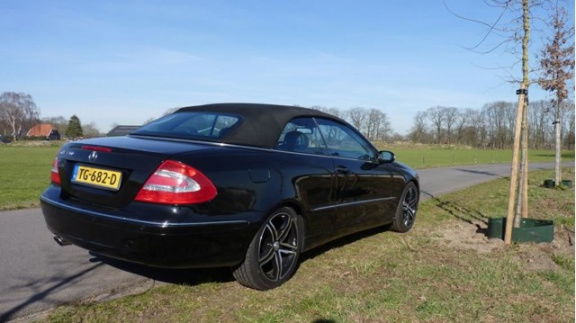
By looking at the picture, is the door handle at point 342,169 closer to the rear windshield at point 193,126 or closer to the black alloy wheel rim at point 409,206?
the rear windshield at point 193,126

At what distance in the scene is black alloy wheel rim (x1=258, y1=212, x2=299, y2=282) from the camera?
389cm

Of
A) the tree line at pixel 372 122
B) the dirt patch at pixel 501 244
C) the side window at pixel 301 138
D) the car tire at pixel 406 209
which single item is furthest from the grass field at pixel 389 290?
the tree line at pixel 372 122

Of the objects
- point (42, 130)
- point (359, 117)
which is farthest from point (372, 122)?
point (42, 130)

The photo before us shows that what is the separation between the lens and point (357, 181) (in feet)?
16.7

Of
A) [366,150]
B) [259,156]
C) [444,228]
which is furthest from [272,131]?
[444,228]

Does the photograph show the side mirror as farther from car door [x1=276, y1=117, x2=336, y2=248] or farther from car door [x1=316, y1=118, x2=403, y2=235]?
car door [x1=276, y1=117, x2=336, y2=248]

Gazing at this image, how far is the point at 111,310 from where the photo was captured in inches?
134

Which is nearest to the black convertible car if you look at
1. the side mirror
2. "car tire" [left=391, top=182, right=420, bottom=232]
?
the side mirror

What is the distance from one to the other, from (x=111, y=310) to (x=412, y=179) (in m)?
4.48

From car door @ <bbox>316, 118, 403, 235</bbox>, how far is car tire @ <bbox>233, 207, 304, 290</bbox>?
67 cm

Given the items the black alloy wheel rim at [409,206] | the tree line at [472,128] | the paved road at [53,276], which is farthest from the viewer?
the tree line at [472,128]

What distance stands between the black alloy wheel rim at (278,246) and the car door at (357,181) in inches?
27.2

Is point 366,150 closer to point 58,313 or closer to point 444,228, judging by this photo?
point 444,228

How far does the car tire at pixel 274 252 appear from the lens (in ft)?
12.3
